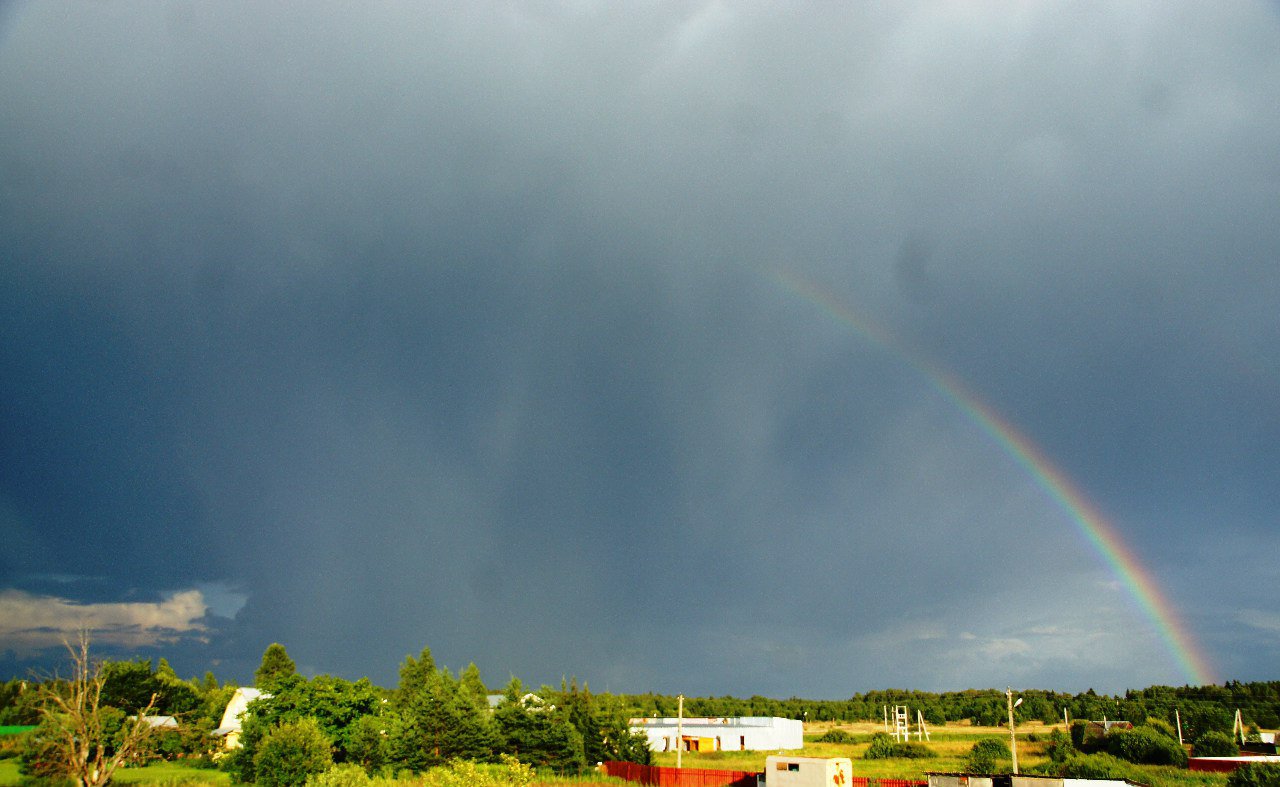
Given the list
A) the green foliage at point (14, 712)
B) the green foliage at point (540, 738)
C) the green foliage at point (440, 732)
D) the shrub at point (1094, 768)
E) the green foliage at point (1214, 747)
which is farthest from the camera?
the green foliage at point (14, 712)

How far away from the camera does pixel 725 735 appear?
265ft

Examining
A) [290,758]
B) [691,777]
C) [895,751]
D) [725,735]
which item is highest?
[290,758]

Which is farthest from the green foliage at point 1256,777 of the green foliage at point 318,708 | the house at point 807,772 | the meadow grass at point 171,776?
the meadow grass at point 171,776

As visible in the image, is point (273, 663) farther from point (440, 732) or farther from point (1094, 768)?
point (1094, 768)

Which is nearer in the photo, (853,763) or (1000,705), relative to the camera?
(853,763)

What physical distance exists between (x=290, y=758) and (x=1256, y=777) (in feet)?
148

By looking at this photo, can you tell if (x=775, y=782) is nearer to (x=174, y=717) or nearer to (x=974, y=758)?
(x=974, y=758)

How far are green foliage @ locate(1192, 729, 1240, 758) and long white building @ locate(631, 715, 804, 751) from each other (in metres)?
34.3

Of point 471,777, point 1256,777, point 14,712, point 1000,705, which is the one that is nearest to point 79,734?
point 471,777

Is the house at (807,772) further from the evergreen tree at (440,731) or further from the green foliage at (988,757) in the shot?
the green foliage at (988,757)

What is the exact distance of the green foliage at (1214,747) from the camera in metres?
61.4

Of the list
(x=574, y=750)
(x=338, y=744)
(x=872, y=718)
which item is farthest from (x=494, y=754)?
(x=872, y=718)

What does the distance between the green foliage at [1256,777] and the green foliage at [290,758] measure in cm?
4240

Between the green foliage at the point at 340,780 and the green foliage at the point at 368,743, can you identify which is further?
the green foliage at the point at 368,743
